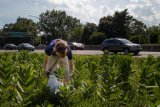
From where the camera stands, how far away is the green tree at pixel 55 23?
137500 mm

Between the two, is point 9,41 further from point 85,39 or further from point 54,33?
point 85,39

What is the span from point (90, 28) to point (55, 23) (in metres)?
37.5

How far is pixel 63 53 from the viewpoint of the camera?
9680 millimetres

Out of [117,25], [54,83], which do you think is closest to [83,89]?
[54,83]

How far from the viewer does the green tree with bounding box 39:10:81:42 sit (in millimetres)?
137500

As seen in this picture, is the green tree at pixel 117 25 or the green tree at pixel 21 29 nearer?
the green tree at pixel 117 25

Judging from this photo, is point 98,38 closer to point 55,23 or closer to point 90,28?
point 90,28

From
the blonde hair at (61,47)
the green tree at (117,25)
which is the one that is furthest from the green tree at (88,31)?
the blonde hair at (61,47)

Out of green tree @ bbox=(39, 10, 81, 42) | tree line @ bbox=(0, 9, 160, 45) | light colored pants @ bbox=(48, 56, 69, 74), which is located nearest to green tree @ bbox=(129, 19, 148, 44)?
tree line @ bbox=(0, 9, 160, 45)

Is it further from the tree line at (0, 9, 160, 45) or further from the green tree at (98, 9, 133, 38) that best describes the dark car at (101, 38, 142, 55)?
the green tree at (98, 9, 133, 38)

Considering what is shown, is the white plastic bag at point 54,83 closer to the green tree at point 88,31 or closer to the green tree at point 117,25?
the green tree at point 117,25

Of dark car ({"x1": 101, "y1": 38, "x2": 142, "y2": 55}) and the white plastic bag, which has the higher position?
the white plastic bag

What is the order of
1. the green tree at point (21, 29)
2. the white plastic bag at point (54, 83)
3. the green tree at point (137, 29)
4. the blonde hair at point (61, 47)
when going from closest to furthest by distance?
the white plastic bag at point (54, 83) → the blonde hair at point (61, 47) → the green tree at point (137, 29) → the green tree at point (21, 29)

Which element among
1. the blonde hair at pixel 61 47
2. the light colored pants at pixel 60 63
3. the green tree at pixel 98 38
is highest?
the blonde hair at pixel 61 47
